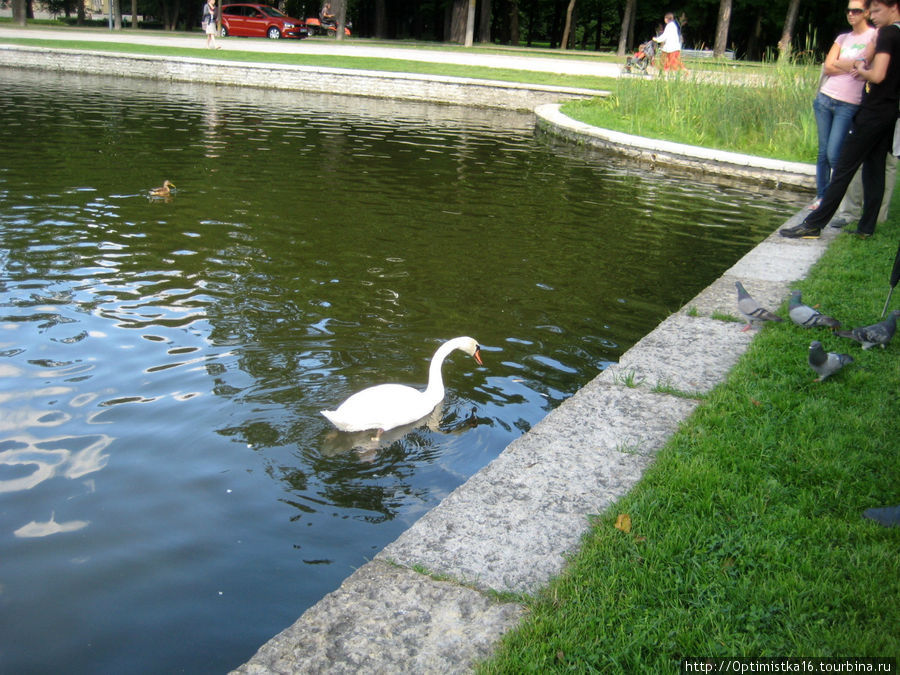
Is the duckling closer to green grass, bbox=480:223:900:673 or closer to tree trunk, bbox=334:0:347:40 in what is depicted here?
green grass, bbox=480:223:900:673

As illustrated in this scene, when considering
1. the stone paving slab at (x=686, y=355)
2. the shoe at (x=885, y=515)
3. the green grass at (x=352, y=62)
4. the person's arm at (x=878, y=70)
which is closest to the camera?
the shoe at (x=885, y=515)

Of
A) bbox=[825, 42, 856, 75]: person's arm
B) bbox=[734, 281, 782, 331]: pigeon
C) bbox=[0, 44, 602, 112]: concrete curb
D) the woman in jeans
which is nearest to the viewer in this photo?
bbox=[734, 281, 782, 331]: pigeon

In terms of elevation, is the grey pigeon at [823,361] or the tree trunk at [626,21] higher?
the tree trunk at [626,21]

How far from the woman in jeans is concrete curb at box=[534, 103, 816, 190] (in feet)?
18.9

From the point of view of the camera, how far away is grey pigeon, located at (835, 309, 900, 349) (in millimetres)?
5258

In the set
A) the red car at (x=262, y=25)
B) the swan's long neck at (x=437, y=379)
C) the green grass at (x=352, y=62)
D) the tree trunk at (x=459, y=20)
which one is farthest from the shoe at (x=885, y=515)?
the tree trunk at (x=459, y=20)

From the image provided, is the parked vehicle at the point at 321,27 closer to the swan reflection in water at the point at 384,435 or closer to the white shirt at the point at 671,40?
the white shirt at the point at 671,40

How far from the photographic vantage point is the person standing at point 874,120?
24.0 ft

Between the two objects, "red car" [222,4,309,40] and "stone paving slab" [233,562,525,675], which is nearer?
"stone paving slab" [233,562,525,675]

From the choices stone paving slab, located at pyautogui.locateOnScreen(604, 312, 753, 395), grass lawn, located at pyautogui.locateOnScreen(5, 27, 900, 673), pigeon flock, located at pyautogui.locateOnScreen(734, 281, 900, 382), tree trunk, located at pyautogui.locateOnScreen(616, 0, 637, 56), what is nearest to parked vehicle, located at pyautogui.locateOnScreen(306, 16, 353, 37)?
tree trunk, located at pyautogui.locateOnScreen(616, 0, 637, 56)

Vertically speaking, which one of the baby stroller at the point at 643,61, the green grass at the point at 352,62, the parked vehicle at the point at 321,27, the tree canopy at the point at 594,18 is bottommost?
the green grass at the point at 352,62

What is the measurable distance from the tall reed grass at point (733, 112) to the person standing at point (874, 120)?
25.2ft

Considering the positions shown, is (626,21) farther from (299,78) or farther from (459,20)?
(299,78)

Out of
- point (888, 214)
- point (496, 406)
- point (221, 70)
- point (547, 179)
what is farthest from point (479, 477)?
point (221, 70)
